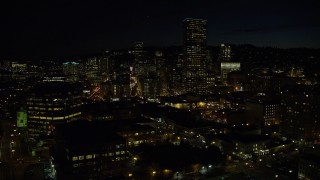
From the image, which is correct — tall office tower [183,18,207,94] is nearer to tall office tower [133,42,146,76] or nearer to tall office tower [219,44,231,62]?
tall office tower [133,42,146,76]

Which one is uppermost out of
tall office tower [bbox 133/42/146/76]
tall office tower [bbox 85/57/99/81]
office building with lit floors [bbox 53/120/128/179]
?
tall office tower [bbox 133/42/146/76]

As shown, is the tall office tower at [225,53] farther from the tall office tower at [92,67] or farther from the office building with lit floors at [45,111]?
the office building with lit floors at [45,111]

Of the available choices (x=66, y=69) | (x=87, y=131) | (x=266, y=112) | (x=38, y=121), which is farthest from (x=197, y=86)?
(x=66, y=69)

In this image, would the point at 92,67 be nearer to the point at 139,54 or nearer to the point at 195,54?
the point at 139,54

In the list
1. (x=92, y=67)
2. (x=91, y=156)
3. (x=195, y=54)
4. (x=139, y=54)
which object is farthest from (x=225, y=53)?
(x=91, y=156)

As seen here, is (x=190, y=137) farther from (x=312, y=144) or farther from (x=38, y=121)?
(x=38, y=121)

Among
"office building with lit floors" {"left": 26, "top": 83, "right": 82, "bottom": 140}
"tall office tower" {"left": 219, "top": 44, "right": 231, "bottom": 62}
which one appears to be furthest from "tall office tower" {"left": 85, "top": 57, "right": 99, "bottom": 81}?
"office building with lit floors" {"left": 26, "top": 83, "right": 82, "bottom": 140}

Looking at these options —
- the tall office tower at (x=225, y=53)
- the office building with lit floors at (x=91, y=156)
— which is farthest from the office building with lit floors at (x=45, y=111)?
the tall office tower at (x=225, y=53)
